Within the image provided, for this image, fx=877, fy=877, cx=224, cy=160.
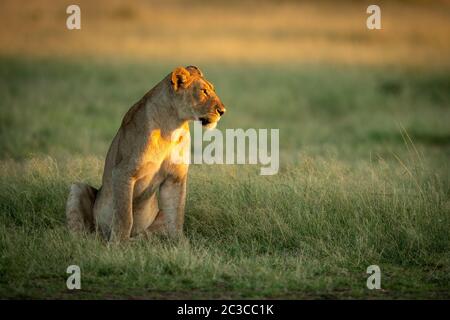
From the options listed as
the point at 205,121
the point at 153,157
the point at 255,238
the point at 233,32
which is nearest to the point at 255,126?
the point at 255,238

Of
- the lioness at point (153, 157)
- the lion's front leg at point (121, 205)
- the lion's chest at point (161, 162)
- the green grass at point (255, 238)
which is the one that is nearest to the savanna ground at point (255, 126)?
the green grass at point (255, 238)

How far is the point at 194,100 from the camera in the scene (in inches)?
291

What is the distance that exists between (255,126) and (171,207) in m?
8.89

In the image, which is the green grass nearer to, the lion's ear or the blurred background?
the lion's ear

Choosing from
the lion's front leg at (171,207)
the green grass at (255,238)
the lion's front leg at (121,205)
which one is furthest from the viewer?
the lion's front leg at (171,207)

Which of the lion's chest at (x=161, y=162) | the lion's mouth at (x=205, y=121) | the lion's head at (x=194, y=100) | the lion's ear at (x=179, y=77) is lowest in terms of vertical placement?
the lion's chest at (x=161, y=162)

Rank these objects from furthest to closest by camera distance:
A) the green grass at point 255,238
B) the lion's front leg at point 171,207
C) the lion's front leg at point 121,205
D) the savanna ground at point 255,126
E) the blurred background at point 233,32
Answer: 1. the blurred background at point 233,32
2. the lion's front leg at point 171,207
3. the lion's front leg at point 121,205
4. the savanna ground at point 255,126
5. the green grass at point 255,238

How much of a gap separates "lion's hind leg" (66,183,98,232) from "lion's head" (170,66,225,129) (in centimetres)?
116

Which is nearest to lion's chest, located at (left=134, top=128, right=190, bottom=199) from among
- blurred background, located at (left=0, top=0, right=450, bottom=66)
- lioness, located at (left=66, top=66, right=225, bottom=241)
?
lioness, located at (left=66, top=66, right=225, bottom=241)

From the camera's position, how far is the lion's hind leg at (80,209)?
7633mm

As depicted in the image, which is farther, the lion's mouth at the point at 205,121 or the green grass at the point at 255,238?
the lion's mouth at the point at 205,121

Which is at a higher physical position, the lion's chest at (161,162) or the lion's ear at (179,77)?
the lion's ear at (179,77)

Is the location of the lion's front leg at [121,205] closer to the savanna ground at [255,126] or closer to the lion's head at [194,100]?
the savanna ground at [255,126]

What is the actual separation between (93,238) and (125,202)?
530 mm
